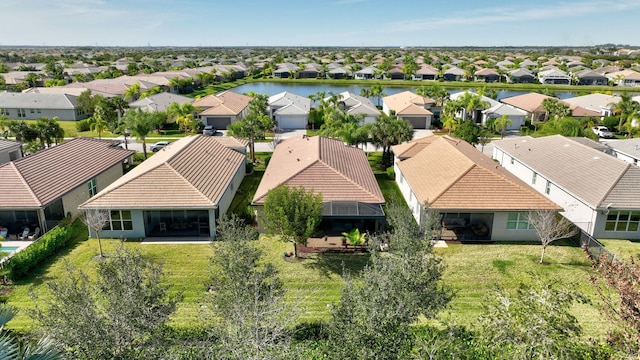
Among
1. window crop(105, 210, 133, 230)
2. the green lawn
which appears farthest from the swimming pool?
the green lawn

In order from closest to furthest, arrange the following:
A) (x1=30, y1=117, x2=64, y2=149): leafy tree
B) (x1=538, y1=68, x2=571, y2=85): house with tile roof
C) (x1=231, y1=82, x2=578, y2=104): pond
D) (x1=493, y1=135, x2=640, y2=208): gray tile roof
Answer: (x1=493, y1=135, x2=640, y2=208): gray tile roof → (x1=30, y1=117, x2=64, y2=149): leafy tree → (x1=231, y1=82, x2=578, y2=104): pond → (x1=538, y1=68, x2=571, y2=85): house with tile roof

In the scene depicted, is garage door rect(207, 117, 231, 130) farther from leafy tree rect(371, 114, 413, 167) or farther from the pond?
the pond

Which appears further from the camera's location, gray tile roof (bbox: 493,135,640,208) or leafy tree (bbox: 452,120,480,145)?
leafy tree (bbox: 452,120,480,145)

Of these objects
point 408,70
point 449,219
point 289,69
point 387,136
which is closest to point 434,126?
point 387,136

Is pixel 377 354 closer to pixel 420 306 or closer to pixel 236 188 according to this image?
pixel 420 306

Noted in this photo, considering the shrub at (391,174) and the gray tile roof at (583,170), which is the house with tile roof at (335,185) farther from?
the gray tile roof at (583,170)

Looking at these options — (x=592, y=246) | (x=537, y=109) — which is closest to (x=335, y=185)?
(x=592, y=246)

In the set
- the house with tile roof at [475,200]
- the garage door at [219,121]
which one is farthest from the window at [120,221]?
the garage door at [219,121]
